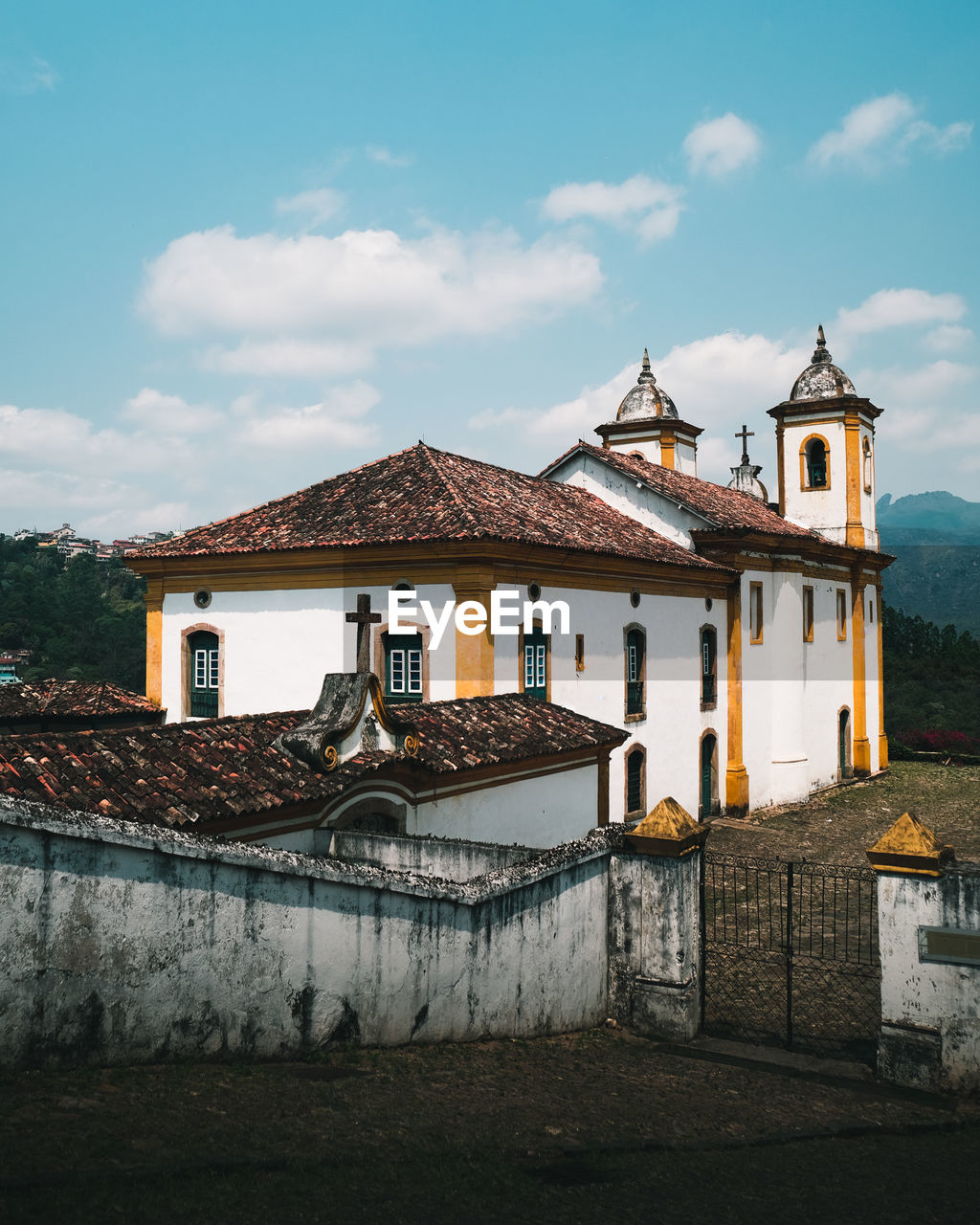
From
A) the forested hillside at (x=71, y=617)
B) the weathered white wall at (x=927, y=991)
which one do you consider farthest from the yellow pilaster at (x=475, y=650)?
the forested hillside at (x=71, y=617)

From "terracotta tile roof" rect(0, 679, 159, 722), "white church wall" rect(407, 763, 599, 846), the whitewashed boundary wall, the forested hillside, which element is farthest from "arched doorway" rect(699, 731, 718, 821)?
the forested hillside

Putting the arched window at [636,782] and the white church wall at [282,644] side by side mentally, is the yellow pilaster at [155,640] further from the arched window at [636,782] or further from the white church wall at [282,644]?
the arched window at [636,782]

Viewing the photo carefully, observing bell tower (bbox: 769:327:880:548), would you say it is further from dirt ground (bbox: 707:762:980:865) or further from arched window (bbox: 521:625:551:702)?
arched window (bbox: 521:625:551:702)

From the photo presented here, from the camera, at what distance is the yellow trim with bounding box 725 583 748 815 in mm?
22375

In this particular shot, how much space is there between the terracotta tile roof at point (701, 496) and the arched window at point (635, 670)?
11.4ft

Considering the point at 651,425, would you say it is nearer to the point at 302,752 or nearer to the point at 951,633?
the point at 302,752

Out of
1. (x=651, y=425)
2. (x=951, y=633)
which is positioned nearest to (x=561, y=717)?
(x=651, y=425)

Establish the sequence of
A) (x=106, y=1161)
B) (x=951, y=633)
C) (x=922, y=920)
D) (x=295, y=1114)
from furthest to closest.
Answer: (x=951, y=633) < (x=922, y=920) < (x=295, y=1114) < (x=106, y=1161)

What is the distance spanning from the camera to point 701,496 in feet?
79.3

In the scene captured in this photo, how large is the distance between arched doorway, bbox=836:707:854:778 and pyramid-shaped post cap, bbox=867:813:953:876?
802 inches

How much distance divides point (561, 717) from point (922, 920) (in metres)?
6.91

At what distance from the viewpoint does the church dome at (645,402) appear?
28234 mm

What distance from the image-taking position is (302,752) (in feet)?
32.6

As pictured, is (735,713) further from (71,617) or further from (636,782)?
(71,617)
